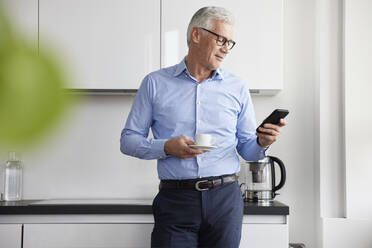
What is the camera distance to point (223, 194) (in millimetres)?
1770

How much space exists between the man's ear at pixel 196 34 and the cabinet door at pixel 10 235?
4.00 ft

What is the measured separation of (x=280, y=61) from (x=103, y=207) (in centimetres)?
116

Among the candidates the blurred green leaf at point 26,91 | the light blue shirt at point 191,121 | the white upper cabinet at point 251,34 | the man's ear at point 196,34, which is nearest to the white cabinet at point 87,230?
the light blue shirt at point 191,121

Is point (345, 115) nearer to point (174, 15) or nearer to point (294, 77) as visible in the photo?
point (294, 77)

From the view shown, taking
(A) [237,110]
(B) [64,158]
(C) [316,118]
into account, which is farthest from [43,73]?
(C) [316,118]

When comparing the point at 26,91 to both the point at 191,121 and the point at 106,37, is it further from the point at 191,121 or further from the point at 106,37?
the point at 191,121

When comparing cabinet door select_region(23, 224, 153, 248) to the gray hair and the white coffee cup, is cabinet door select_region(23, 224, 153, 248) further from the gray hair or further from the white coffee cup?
the gray hair

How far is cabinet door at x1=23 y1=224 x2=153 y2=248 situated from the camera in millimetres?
2238

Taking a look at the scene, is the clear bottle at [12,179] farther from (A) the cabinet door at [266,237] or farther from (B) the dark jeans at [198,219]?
(A) the cabinet door at [266,237]

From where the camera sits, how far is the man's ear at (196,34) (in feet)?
6.11


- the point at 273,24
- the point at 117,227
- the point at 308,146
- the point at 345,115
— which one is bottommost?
the point at 117,227

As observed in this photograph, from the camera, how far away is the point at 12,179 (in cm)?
263

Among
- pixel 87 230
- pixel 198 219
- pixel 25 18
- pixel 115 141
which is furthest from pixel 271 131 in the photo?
pixel 25 18

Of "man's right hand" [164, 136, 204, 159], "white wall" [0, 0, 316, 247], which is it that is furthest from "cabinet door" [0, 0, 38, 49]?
"man's right hand" [164, 136, 204, 159]
